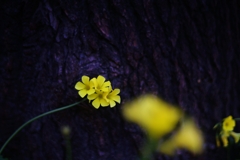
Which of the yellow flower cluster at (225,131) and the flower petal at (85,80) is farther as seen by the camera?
the yellow flower cluster at (225,131)

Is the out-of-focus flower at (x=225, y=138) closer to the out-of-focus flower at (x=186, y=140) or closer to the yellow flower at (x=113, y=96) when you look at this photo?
the out-of-focus flower at (x=186, y=140)

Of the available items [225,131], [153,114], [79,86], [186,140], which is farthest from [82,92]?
[225,131]

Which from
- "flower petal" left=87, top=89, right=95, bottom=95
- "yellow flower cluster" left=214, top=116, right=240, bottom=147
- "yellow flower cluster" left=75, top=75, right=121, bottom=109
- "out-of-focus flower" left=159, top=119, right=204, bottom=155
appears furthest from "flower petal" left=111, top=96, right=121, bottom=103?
A: "yellow flower cluster" left=214, top=116, right=240, bottom=147

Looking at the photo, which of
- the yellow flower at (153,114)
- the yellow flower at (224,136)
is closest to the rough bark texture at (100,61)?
the yellow flower at (153,114)

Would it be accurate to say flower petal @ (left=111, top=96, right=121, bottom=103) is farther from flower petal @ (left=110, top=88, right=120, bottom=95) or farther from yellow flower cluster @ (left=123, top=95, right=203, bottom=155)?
yellow flower cluster @ (left=123, top=95, right=203, bottom=155)

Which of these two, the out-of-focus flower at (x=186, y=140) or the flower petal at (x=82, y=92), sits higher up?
the flower petal at (x=82, y=92)

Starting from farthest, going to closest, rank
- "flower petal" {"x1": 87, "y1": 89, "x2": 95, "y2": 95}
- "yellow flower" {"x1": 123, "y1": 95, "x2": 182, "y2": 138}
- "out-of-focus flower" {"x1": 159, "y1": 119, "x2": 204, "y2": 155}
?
1. "out-of-focus flower" {"x1": 159, "y1": 119, "x2": 204, "y2": 155}
2. "yellow flower" {"x1": 123, "y1": 95, "x2": 182, "y2": 138}
3. "flower petal" {"x1": 87, "y1": 89, "x2": 95, "y2": 95}
